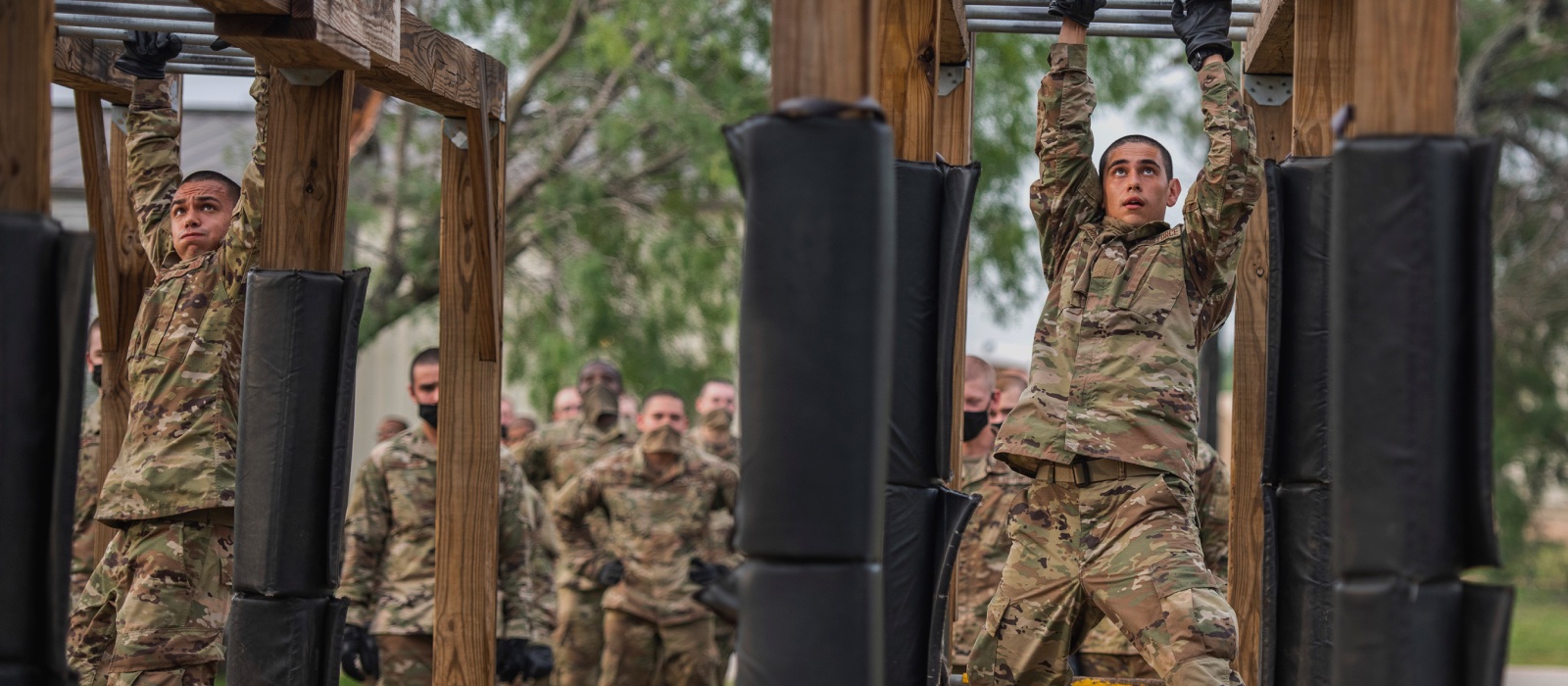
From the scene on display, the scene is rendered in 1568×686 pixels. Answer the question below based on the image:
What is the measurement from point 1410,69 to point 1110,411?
1.92 m

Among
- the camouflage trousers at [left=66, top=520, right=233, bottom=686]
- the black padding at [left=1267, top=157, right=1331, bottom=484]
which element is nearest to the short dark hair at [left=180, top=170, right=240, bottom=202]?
the camouflage trousers at [left=66, top=520, right=233, bottom=686]

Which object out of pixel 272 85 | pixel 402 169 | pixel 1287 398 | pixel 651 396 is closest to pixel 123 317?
pixel 272 85

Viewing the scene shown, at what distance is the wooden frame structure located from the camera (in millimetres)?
5508

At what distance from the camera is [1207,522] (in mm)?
8023

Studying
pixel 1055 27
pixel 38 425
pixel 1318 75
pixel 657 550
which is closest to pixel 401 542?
pixel 657 550

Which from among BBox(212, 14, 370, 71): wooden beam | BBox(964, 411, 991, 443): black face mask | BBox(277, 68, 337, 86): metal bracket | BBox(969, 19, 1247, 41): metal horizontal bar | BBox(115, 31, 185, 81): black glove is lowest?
BBox(964, 411, 991, 443): black face mask

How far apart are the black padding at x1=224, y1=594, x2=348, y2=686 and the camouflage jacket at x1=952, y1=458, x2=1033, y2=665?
3.83 metres

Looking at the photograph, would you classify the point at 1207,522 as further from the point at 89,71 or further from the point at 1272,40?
the point at 89,71

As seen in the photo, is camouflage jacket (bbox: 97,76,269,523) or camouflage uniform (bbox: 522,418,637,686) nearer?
camouflage jacket (bbox: 97,76,269,523)

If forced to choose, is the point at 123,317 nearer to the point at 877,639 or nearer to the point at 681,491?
the point at 681,491

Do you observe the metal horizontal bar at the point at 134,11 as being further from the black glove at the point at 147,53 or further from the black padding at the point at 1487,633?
the black padding at the point at 1487,633

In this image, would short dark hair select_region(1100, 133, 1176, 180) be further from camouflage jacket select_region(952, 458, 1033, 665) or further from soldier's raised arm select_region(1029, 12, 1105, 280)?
camouflage jacket select_region(952, 458, 1033, 665)

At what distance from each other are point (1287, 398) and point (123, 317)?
4964 millimetres

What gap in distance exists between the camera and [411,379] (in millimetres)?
9016
